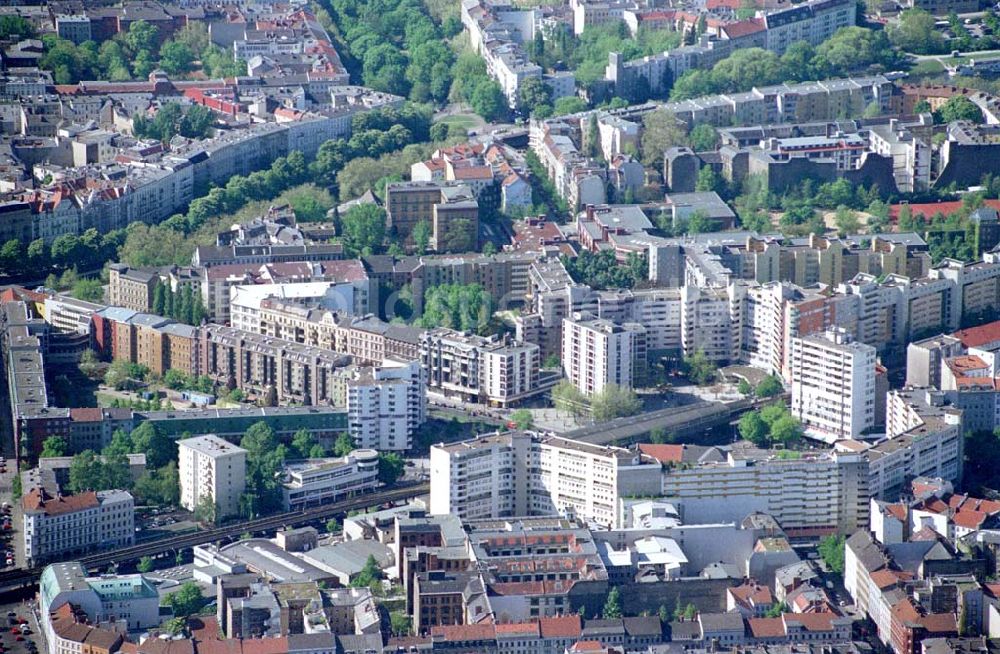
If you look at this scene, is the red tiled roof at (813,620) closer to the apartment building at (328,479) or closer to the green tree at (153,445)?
the apartment building at (328,479)

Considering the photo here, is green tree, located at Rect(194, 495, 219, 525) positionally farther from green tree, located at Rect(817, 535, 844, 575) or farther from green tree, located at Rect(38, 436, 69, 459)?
green tree, located at Rect(817, 535, 844, 575)

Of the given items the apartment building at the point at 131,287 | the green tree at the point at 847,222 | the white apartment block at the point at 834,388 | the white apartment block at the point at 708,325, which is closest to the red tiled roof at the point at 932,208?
the green tree at the point at 847,222

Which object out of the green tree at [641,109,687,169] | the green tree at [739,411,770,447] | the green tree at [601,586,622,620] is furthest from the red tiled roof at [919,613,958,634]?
the green tree at [641,109,687,169]

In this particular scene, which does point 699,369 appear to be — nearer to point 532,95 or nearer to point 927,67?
point 532,95

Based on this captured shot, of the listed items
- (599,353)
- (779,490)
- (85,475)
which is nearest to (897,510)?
(779,490)

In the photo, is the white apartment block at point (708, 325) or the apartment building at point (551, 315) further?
the white apartment block at point (708, 325)
